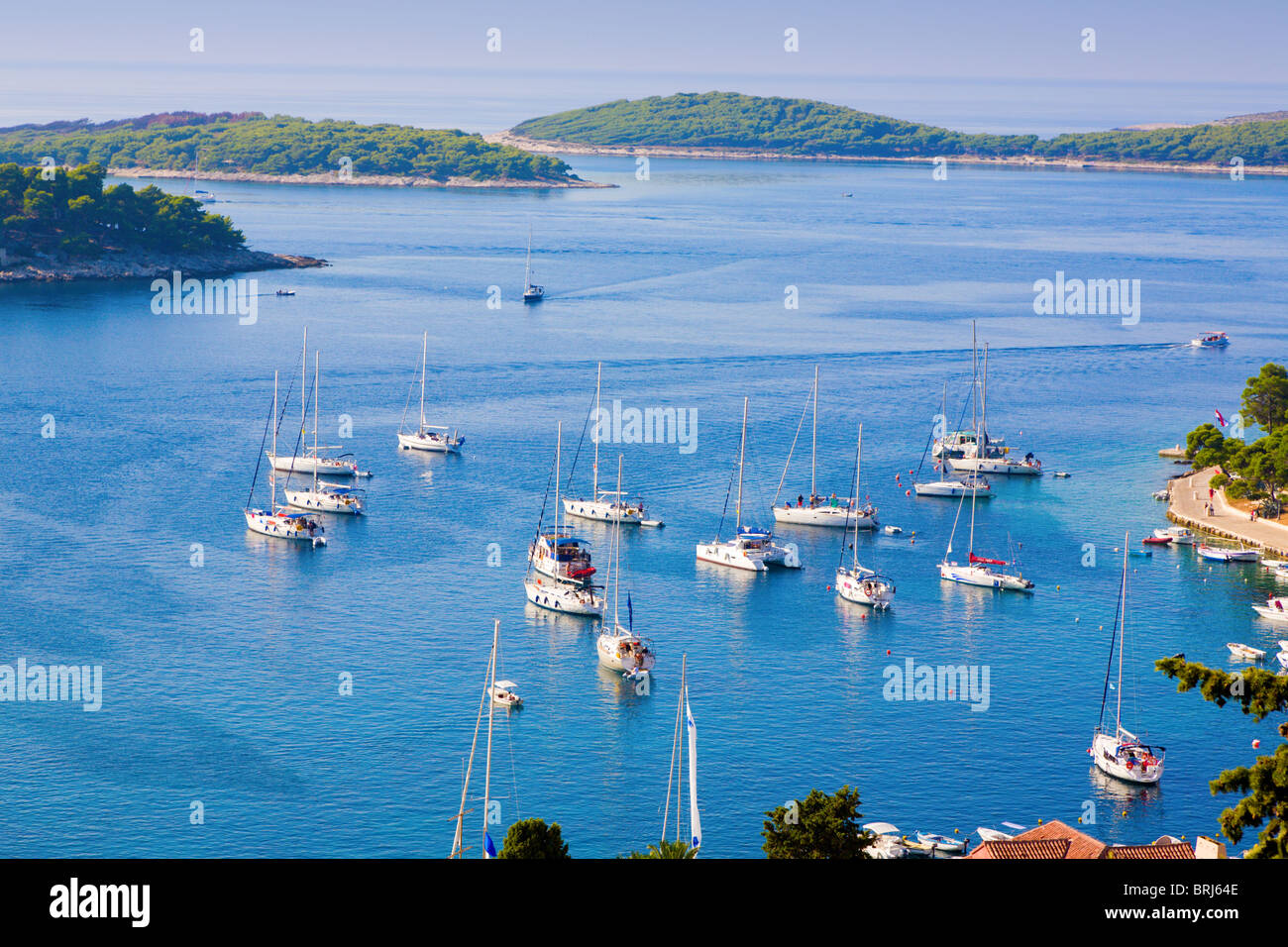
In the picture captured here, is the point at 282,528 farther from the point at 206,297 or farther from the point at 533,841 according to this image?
the point at 206,297

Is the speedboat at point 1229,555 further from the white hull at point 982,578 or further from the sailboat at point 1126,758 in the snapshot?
the sailboat at point 1126,758

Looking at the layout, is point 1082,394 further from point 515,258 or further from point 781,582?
point 515,258

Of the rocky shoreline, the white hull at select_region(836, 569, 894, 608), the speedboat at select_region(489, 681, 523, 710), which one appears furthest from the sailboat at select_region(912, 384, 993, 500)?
the rocky shoreline

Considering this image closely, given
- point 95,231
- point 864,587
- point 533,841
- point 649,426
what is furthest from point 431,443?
point 95,231

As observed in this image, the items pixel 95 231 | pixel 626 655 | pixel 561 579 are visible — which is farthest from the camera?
pixel 95 231

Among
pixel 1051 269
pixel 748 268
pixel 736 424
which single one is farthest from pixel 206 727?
pixel 1051 269
